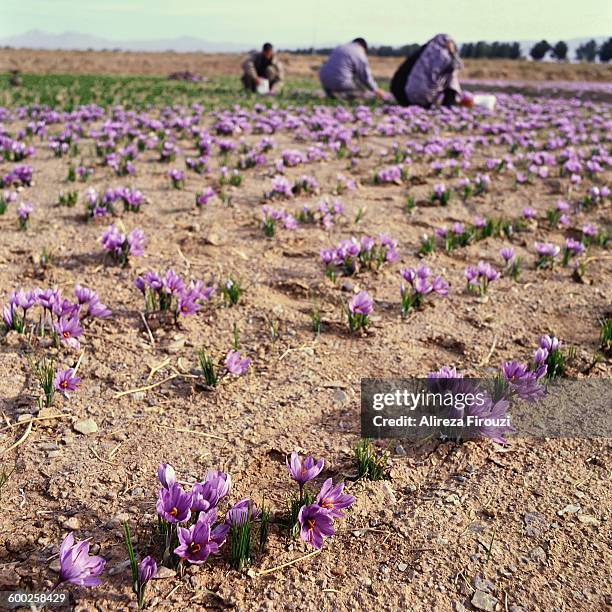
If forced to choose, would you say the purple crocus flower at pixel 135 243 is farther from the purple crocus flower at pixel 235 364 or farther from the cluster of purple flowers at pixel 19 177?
the cluster of purple flowers at pixel 19 177

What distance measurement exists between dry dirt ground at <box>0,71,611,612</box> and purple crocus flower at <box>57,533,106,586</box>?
0.33 ft

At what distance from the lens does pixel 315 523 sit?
2066 millimetres

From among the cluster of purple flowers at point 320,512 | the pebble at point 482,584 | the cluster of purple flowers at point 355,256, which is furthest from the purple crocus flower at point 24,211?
the pebble at point 482,584

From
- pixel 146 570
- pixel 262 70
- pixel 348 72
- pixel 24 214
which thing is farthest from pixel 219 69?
pixel 146 570

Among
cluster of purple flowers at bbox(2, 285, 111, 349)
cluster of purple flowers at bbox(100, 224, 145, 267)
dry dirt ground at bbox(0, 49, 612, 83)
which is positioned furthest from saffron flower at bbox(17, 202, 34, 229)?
dry dirt ground at bbox(0, 49, 612, 83)

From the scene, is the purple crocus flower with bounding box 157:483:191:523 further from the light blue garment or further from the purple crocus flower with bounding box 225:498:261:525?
the light blue garment

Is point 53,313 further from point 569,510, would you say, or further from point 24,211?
point 569,510

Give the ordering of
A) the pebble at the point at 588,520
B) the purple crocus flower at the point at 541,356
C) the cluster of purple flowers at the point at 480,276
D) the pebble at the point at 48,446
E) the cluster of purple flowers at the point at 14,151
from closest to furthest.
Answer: the pebble at the point at 588,520 < the pebble at the point at 48,446 < the purple crocus flower at the point at 541,356 < the cluster of purple flowers at the point at 480,276 < the cluster of purple flowers at the point at 14,151

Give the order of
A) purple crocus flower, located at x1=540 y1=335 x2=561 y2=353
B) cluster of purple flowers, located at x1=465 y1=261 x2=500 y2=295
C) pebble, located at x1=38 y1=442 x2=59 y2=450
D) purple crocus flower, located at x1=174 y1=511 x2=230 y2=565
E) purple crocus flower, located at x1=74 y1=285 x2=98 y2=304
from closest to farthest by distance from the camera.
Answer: purple crocus flower, located at x1=174 y1=511 x2=230 y2=565, pebble, located at x1=38 y1=442 x2=59 y2=450, purple crocus flower, located at x1=540 y1=335 x2=561 y2=353, purple crocus flower, located at x1=74 y1=285 x2=98 y2=304, cluster of purple flowers, located at x1=465 y1=261 x2=500 y2=295

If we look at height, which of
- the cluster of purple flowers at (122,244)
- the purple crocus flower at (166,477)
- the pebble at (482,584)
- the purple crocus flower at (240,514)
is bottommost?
the pebble at (482,584)

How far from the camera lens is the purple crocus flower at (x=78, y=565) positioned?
5.86 feet

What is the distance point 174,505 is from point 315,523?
49 centimetres

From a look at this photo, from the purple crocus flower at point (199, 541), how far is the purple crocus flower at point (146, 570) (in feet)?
0.30

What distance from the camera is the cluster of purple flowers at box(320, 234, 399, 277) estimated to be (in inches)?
168
